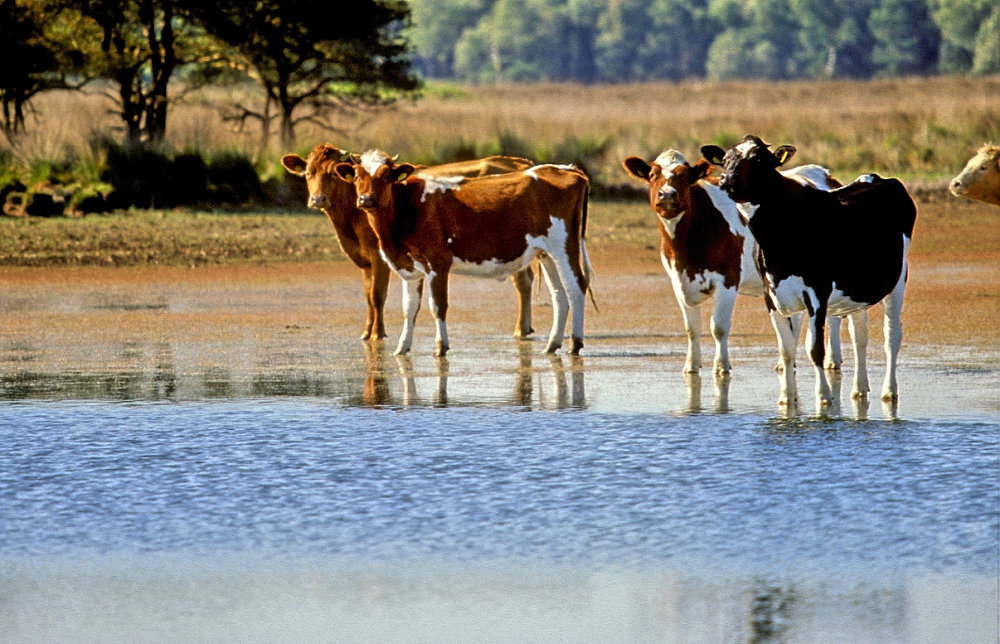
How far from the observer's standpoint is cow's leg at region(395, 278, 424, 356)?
1212 centimetres

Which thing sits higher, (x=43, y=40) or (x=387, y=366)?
(x=43, y=40)

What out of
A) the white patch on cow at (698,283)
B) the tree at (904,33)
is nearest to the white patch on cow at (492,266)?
the white patch on cow at (698,283)

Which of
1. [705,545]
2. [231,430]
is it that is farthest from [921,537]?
[231,430]

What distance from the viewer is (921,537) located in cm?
661

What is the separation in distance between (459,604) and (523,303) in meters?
7.63

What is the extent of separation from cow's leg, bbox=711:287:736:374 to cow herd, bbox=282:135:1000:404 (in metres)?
0.01

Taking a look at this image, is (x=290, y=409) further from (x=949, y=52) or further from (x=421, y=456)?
(x=949, y=52)

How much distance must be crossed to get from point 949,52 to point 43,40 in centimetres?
9925

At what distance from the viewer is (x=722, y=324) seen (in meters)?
10.9

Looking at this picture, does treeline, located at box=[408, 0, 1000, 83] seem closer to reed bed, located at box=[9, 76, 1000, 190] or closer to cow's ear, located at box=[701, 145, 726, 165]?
reed bed, located at box=[9, 76, 1000, 190]

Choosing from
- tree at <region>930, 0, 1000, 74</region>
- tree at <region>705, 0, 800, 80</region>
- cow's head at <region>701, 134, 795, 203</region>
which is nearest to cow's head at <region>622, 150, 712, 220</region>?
cow's head at <region>701, 134, 795, 203</region>

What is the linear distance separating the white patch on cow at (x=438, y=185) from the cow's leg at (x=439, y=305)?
0.66 meters

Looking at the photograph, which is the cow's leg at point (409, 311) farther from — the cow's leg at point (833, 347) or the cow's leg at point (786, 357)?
the cow's leg at point (786, 357)

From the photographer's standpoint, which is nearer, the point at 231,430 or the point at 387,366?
the point at 231,430
